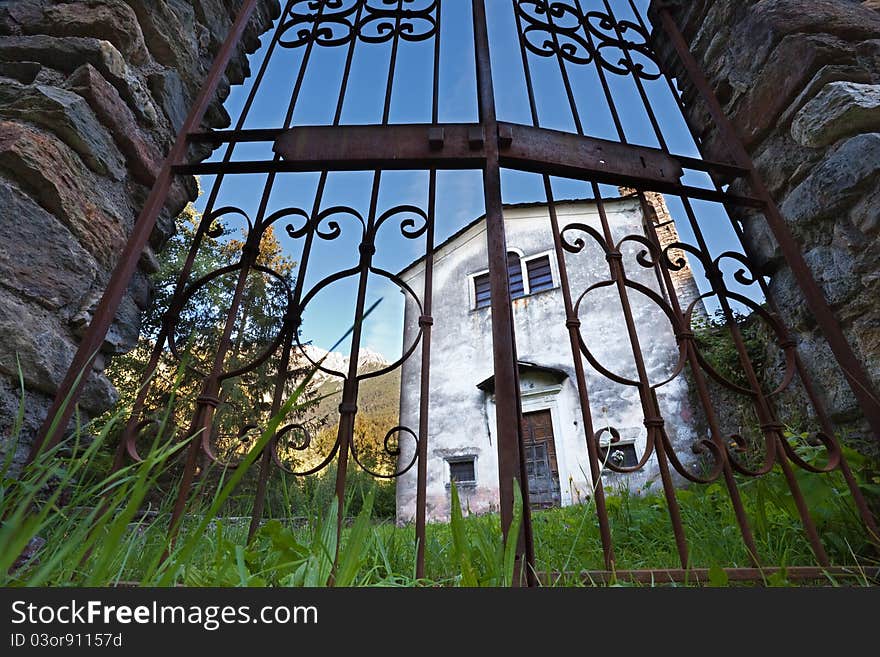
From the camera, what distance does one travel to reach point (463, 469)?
8.28m

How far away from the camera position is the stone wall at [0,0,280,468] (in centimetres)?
110

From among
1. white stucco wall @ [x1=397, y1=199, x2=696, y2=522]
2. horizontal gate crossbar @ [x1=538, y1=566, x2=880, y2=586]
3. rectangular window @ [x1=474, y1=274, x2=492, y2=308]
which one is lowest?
horizontal gate crossbar @ [x1=538, y1=566, x2=880, y2=586]

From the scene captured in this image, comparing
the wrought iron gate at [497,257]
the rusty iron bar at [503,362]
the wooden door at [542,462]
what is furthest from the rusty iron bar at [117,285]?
the wooden door at [542,462]

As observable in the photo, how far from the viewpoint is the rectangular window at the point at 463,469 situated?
8164mm

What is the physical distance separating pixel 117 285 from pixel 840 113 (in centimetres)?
213

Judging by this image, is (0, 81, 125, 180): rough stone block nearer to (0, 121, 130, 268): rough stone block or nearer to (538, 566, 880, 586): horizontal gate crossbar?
(0, 121, 130, 268): rough stone block

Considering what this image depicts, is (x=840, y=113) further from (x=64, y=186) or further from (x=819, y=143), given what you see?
(x=64, y=186)

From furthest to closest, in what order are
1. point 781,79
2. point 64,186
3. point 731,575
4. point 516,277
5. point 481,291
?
1. point 481,291
2. point 516,277
3. point 781,79
4. point 64,186
5. point 731,575

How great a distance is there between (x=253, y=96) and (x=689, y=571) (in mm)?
1962

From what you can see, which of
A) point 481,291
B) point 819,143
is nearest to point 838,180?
point 819,143

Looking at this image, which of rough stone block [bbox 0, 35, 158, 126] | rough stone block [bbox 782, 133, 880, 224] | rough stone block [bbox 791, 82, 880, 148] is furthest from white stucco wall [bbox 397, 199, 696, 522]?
rough stone block [bbox 0, 35, 158, 126]

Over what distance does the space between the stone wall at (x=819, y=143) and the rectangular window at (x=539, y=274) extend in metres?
7.02

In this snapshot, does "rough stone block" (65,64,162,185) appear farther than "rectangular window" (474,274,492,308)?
No

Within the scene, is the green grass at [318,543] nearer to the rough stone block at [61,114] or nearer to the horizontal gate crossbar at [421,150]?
the rough stone block at [61,114]
